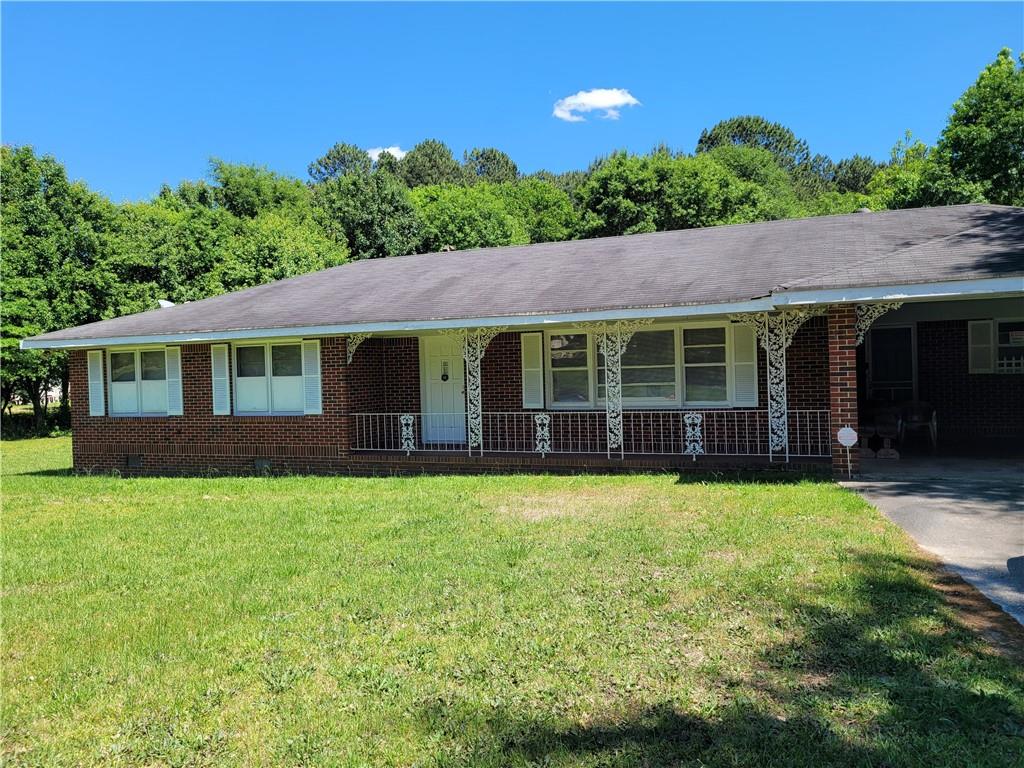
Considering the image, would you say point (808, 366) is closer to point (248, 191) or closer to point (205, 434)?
point (205, 434)

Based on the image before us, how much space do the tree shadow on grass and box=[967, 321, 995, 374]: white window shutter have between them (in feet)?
36.3

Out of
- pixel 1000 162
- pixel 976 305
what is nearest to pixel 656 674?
pixel 976 305

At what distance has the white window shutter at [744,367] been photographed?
12.7m

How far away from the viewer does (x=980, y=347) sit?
46.0 feet

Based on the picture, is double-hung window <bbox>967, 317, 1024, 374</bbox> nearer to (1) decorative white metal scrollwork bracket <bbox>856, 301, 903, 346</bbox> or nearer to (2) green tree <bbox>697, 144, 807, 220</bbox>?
(1) decorative white metal scrollwork bracket <bbox>856, 301, 903, 346</bbox>

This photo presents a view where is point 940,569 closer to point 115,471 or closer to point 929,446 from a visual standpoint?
point 929,446

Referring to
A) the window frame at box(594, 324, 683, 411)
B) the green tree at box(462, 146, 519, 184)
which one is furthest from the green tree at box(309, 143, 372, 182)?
the window frame at box(594, 324, 683, 411)

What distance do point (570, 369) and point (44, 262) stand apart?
22172mm

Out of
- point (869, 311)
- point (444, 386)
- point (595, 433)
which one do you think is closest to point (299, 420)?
point (444, 386)

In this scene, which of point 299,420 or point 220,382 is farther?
point 220,382

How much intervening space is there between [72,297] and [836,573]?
92.2 ft

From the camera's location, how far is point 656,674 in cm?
430

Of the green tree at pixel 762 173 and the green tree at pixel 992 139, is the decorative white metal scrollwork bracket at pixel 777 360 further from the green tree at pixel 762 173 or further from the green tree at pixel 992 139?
the green tree at pixel 762 173

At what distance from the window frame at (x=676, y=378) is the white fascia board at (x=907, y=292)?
281 cm
